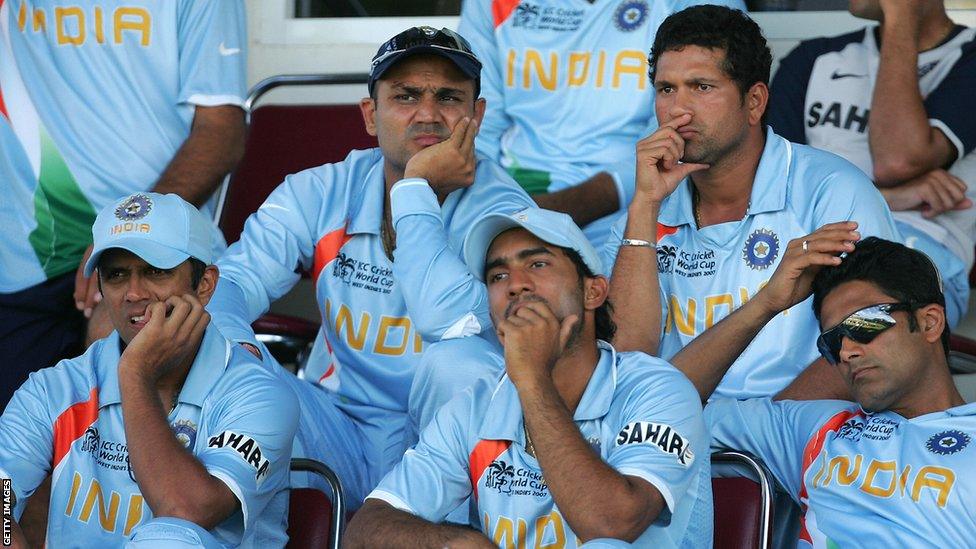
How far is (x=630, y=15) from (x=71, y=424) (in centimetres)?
213

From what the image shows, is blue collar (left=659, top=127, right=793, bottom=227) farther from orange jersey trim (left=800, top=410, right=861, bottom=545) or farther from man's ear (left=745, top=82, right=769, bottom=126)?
orange jersey trim (left=800, top=410, right=861, bottom=545)

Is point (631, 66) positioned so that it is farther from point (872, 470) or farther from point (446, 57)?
point (872, 470)

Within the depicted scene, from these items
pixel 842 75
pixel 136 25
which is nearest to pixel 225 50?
pixel 136 25

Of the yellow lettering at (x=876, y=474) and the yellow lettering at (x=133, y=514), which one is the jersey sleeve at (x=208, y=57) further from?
the yellow lettering at (x=876, y=474)

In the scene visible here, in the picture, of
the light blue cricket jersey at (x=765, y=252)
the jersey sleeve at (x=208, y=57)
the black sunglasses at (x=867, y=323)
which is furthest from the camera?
the jersey sleeve at (x=208, y=57)

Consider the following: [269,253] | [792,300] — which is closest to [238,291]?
[269,253]

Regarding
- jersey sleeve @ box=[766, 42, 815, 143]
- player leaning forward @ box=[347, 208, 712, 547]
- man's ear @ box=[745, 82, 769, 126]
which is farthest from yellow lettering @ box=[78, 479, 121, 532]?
jersey sleeve @ box=[766, 42, 815, 143]

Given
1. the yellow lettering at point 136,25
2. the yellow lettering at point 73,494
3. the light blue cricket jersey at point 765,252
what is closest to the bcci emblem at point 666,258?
the light blue cricket jersey at point 765,252

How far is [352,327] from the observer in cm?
369

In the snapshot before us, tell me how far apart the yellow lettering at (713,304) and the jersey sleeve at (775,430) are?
321mm

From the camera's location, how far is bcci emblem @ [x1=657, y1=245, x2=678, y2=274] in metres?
3.66

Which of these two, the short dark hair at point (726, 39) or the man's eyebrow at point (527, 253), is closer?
the man's eyebrow at point (527, 253)

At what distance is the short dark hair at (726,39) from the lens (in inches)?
145

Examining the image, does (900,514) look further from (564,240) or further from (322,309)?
(322,309)
